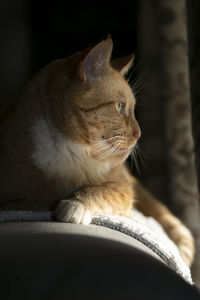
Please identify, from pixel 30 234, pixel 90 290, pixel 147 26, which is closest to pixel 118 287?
pixel 90 290

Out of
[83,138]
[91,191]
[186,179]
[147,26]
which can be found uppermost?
[147,26]

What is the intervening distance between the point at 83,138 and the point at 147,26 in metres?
0.94

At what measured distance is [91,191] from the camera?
127 centimetres

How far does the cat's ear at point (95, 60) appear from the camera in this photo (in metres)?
1.26

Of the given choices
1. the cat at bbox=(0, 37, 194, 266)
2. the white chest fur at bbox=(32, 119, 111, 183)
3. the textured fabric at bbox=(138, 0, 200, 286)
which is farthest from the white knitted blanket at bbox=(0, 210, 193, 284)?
the textured fabric at bbox=(138, 0, 200, 286)

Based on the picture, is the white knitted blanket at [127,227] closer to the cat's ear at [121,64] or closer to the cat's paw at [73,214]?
the cat's paw at [73,214]

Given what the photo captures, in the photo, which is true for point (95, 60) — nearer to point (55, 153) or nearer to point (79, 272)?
point (55, 153)

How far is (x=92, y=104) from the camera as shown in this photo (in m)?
1.29

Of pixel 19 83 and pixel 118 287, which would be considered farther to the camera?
pixel 19 83

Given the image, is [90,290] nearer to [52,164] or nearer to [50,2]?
[52,164]

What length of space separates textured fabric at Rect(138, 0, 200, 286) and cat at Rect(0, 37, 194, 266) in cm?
46

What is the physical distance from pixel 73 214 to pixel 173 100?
946 millimetres

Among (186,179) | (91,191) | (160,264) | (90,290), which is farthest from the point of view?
(186,179)

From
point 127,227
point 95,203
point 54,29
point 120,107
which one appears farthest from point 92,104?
point 54,29
